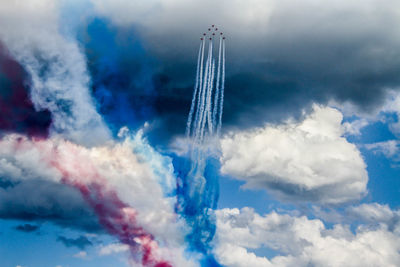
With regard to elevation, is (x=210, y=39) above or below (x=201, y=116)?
above

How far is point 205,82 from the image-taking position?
110250mm

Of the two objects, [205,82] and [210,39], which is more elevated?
[210,39]

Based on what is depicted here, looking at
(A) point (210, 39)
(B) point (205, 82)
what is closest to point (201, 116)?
(B) point (205, 82)

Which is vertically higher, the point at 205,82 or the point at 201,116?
the point at 205,82

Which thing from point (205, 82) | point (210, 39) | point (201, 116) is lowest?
point (201, 116)

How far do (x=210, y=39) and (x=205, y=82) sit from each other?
19166 millimetres

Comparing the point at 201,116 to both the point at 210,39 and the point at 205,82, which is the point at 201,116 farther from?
the point at 210,39

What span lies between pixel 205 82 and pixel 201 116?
15.7 meters

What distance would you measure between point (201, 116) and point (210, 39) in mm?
34821

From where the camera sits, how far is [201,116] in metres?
110

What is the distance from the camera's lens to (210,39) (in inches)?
4262
